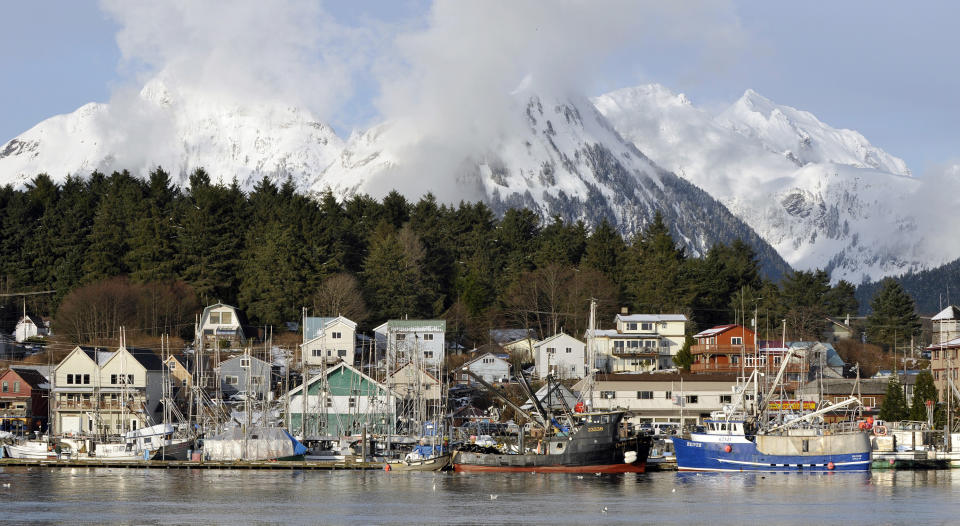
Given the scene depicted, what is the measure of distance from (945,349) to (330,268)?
55597 millimetres

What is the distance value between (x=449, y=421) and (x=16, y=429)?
34.2 metres

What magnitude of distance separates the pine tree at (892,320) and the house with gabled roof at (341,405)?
6317cm

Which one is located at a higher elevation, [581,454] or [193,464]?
[581,454]

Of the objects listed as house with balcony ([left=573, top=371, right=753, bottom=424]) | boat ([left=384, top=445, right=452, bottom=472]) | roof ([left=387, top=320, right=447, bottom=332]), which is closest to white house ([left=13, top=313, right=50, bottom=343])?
roof ([left=387, top=320, right=447, bottom=332])

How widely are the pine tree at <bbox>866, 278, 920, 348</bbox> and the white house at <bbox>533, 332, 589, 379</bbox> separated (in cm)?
3748

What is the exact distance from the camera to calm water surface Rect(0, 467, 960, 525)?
7044cm

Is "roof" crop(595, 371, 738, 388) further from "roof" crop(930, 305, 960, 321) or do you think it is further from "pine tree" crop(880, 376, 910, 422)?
"roof" crop(930, 305, 960, 321)

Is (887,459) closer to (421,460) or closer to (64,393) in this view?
(421,460)

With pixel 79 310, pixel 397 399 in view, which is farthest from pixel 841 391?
pixel 79 310

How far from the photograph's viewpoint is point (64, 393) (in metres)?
116

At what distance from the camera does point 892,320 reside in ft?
505

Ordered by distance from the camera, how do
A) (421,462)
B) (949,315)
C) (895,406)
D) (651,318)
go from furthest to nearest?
(651,318) → (949,315) → (895,406) → (421,462)

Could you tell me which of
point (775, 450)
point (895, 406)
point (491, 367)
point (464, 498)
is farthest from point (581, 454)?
point (491, 367)

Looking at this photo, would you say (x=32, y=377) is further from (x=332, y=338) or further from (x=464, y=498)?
(x=464, y=498)
